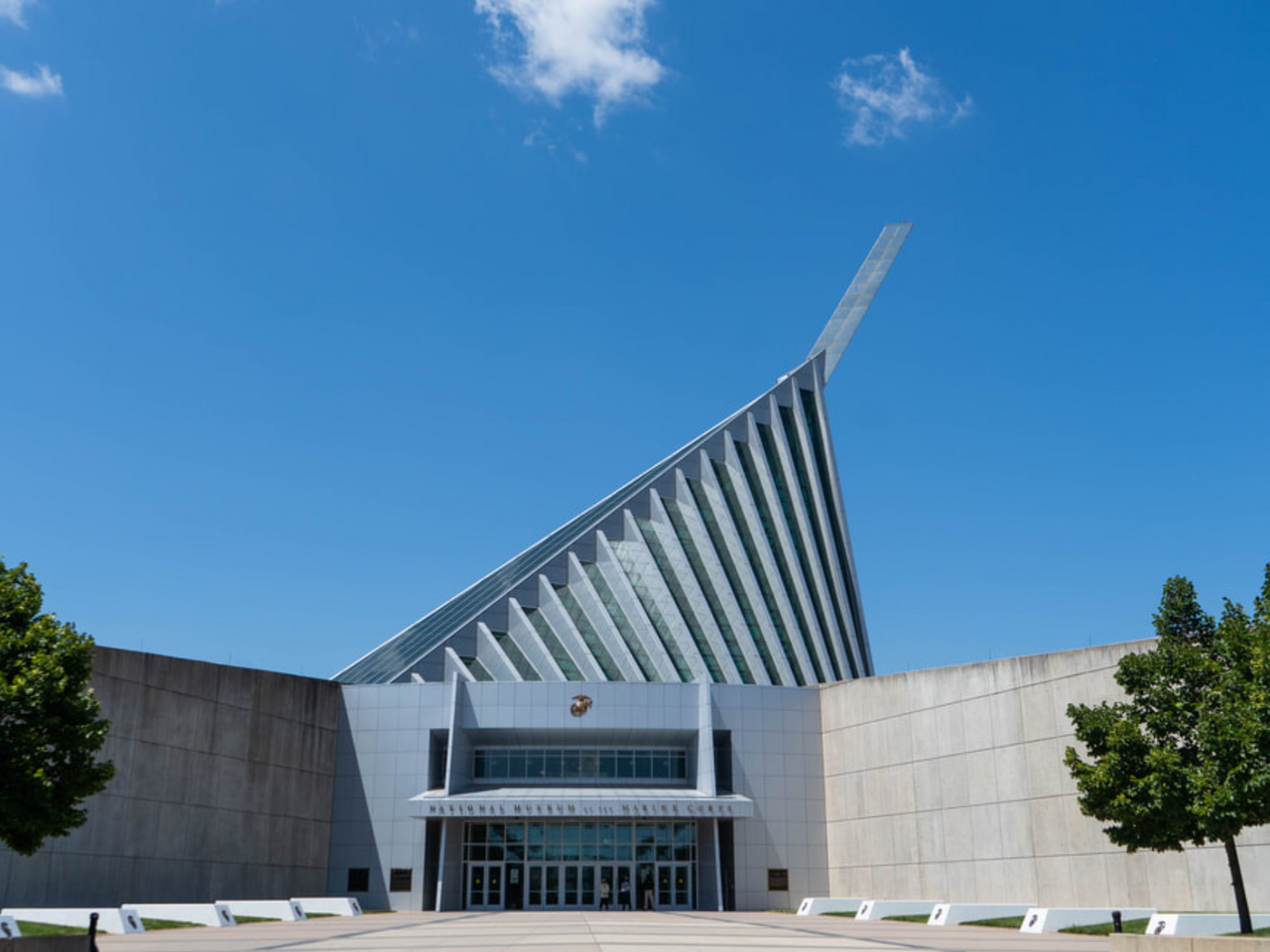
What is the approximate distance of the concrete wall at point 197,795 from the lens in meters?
30.7

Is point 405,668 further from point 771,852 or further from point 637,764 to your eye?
point 771,852

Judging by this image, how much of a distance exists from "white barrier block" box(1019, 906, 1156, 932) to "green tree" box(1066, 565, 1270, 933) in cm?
419

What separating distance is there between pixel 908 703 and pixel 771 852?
788cm

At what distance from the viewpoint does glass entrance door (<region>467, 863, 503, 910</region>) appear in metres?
40.3

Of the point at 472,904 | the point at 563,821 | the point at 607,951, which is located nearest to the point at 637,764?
the point at 563,821

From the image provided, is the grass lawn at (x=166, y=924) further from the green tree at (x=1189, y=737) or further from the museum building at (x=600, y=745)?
the green tree at (x=1189, y=737)

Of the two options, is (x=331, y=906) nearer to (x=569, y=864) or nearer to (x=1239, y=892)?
(x=569, y=864)

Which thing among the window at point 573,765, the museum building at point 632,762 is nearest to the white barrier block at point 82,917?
the museum building at point 632,762

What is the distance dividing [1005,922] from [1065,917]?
8.39 feet

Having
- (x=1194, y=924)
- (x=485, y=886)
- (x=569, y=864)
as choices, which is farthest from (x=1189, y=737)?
(x=485, y=886)

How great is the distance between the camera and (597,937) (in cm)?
2166

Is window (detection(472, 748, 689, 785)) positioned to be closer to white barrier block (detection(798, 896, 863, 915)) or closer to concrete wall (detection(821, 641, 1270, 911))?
concrete wall (detection(821, 641, 1270, 911))

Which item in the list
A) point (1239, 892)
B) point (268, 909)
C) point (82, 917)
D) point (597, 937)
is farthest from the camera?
point (268, 909)

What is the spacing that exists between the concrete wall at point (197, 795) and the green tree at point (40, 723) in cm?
959
